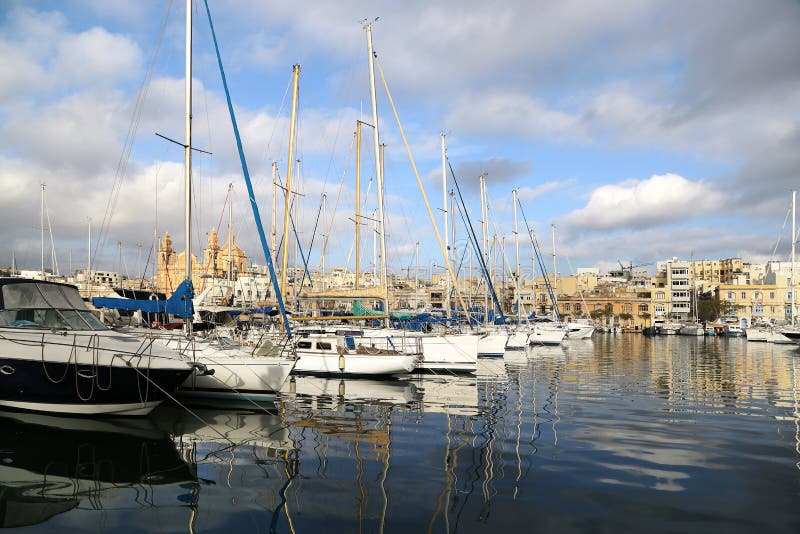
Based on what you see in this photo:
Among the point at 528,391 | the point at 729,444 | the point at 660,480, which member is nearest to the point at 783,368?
the point at 528,391

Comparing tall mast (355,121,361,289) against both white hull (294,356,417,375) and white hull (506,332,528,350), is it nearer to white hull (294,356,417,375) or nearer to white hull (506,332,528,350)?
white hull (294,356,417,375)

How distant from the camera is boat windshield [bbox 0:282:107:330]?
15.7 metres

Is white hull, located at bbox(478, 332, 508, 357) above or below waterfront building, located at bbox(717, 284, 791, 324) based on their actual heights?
below

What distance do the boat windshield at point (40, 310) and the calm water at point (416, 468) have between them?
8.49 feet

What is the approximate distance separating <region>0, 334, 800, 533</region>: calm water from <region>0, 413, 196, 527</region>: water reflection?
4cm

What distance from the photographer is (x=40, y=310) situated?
1609cm

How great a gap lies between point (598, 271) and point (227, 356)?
544 ft

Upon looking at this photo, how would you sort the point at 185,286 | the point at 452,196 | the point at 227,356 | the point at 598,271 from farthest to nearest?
the point at 598,271 < the point at 452,196 < the point at 185,286 < the point at 227,356

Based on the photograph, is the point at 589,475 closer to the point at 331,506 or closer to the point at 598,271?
the point at 331,506

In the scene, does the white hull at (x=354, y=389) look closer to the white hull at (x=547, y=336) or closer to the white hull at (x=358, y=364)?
the white hull at (x=358, y=364)

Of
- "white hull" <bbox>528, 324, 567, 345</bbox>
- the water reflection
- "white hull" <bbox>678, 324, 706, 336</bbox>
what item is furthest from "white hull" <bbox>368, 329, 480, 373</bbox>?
"white hull" <bbox>678, 324, 706, 336</bbox>

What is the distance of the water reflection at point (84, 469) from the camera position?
8539 millimetres

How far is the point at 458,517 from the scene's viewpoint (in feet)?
25.8

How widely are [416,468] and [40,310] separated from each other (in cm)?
1211
